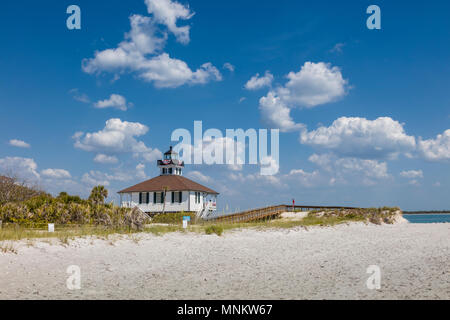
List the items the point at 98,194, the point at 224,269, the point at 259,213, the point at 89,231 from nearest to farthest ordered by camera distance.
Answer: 1. the point at 224,269
2. the point at 89,231
3. the point at 98,194
4. the point at 259,213

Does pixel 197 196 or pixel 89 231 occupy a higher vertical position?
pixel 197 196

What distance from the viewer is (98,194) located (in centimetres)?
2953

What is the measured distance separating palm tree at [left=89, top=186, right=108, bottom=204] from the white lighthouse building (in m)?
12.4

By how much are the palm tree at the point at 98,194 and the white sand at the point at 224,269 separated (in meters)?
13.8

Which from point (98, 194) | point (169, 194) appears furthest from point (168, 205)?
point (98, 194)

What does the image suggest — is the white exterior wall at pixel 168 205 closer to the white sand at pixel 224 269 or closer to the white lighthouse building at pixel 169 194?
the white lighthouse building at pixel 169 194

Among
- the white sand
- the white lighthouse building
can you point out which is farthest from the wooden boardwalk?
the white sand

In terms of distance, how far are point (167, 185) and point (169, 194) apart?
4.34 feet

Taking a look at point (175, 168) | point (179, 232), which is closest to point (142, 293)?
point (179, 232)

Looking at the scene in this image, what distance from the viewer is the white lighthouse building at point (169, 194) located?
44.3 meters

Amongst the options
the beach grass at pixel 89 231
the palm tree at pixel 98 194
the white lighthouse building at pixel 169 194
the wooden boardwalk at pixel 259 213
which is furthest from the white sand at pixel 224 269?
the white lighthouse building at pixel 169 194

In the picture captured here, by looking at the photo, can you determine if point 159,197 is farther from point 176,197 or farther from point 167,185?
point 176,197
